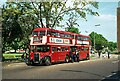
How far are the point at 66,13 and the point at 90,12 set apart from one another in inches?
147

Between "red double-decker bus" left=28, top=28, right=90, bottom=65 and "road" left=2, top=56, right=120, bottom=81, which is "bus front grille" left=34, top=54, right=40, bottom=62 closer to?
"red double-decker bus" left=28, top=28, right=90, bottom=65

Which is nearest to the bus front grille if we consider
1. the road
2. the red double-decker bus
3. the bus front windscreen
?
the red double-decker bus

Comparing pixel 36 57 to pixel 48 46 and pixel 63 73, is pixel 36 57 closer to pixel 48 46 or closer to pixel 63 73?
pixel 48 46

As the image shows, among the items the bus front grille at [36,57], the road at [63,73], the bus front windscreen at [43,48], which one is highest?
the bus front windscreen at [43,48]

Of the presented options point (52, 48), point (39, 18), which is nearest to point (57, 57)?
point (52, 48)

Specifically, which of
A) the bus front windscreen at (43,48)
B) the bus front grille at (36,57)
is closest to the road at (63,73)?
the bus front grille at (36,57)

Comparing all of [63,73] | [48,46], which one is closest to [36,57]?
[48,46]

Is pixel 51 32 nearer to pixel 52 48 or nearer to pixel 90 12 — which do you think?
pixel 52 48

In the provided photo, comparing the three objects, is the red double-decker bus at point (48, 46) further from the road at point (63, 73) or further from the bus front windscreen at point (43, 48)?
the road at point (63, 73)

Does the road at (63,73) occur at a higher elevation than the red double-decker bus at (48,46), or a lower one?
lower

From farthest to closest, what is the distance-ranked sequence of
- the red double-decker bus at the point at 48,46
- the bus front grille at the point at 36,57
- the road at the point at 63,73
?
the bus front grille at the point at 36,57 < the red double-decker bus at the point at 48,46 < the road at the point at 63,73

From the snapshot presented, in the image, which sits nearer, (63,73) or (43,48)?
(63,73)

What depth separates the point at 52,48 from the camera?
2897 cm

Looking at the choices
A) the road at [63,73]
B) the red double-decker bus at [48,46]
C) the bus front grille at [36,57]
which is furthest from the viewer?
the bus front grille at [36,57]
